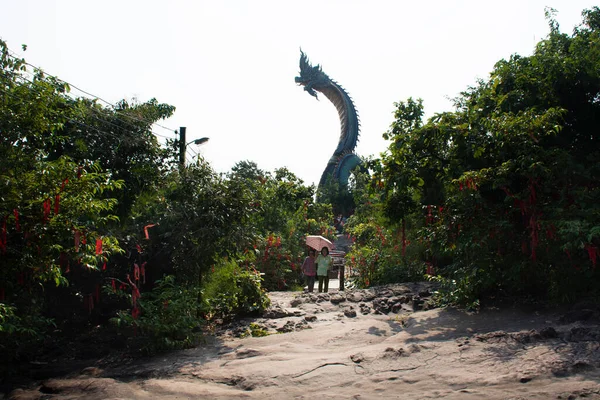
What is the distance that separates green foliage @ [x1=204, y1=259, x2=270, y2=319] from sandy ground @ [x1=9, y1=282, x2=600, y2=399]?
Answer: 1.13 metres

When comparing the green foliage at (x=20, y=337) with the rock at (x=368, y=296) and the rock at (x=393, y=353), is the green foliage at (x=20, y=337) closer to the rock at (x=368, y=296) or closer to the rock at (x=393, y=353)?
the rock at (x=393, y=353)

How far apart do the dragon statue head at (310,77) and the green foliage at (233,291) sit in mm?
32203

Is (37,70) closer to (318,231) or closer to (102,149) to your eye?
(102,149)

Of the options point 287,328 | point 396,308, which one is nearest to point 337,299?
point 396,308

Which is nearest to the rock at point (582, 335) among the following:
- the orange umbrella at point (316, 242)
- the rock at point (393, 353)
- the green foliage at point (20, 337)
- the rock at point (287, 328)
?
the rock at point (393, 353)

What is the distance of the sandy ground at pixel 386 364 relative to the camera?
208 inches

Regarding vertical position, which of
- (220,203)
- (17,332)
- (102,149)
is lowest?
(17,332)

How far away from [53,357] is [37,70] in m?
4.68

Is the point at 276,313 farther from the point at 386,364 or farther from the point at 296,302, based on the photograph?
the point at 386,364

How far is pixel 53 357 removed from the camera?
26.7ft

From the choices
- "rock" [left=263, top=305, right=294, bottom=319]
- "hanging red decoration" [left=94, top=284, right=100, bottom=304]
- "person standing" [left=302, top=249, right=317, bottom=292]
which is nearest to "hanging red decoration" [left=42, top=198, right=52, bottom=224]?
"hanging red decoration" [left=94, top=284, right=100, bottom=304]

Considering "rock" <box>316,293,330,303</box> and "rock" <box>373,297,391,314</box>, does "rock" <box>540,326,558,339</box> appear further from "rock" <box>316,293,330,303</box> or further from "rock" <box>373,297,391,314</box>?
"rock" <box>316,293,330,303</box>

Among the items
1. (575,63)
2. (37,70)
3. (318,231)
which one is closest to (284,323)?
(37,70)

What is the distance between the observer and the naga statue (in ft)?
133
